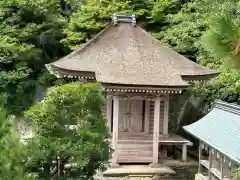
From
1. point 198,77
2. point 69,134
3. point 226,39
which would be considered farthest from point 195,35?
point 226,39

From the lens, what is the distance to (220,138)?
10.1 m

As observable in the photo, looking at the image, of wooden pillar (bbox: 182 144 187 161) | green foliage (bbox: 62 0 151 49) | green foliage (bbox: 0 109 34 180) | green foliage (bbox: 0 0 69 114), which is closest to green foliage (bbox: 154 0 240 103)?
green foliage (bbox: 62 0 151 49)

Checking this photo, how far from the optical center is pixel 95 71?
48.8 feet

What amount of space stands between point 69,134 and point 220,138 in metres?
3.58

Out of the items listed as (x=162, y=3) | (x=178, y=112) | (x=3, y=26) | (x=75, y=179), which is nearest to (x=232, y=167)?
(x=75, y=179)

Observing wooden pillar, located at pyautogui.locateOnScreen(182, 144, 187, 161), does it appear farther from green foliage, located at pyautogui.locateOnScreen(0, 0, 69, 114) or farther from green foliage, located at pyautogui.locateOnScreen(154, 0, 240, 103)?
green foliage, located at pyautogui.locateOnScreen(0, 0, 69, 114)

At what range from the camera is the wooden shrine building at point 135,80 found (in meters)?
14.1

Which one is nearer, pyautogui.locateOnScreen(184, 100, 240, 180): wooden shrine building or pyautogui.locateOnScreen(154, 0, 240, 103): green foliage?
pyautogui.locateOnScreen(184, 100, 240, 180): wooden shrine building

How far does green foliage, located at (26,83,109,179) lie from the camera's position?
887cm

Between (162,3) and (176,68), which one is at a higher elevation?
(162,3)

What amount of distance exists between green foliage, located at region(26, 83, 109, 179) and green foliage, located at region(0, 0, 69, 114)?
1265cm

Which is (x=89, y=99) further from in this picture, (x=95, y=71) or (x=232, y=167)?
(x=95, y=71)

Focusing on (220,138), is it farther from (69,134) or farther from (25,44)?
(25,44)

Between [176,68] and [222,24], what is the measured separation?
34.3 ft
